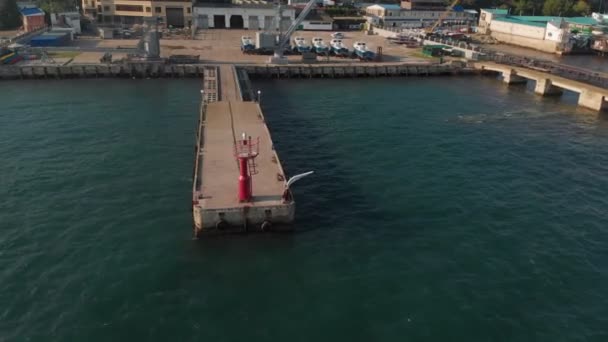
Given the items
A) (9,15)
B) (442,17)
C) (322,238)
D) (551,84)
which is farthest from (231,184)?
(442,17)

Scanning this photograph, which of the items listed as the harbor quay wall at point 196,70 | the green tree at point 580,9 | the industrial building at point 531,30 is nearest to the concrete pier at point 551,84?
the harbor quay wall at point 196,70

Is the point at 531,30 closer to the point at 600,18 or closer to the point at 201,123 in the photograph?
the point at 600,18

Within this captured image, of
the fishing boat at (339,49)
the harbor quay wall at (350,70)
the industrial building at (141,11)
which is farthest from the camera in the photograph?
the industrial building at (141,11)

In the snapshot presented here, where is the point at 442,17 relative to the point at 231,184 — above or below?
above

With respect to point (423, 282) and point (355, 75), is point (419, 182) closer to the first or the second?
point (423, 282)

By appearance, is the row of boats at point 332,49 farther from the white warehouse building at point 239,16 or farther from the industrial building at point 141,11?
the industrial building at point 141,11

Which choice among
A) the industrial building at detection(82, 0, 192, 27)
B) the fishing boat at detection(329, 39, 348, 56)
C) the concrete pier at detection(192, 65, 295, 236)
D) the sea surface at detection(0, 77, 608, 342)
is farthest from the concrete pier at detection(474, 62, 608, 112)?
the industrial building at detection(82, 0, 192, 27)

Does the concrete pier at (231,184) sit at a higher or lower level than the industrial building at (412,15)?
lower
